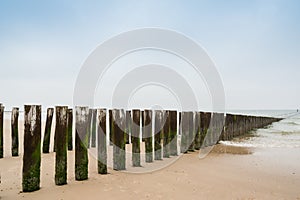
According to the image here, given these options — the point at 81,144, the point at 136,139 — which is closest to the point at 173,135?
the point at 136,139

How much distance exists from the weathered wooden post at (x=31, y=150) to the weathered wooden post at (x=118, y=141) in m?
2.00

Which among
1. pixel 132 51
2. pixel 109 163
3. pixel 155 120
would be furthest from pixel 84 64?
pixel 109 163

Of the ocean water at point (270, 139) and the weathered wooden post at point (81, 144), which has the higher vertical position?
the weathered wooden post at point (81, 144)

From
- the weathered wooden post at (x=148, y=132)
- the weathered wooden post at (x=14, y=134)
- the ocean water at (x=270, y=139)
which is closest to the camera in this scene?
the weathered wooden post at (x=148, y=132)

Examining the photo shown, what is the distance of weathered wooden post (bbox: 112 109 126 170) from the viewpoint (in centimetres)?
667

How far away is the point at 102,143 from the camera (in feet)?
20.9

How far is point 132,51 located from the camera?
14875mm

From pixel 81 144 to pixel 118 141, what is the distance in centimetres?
114

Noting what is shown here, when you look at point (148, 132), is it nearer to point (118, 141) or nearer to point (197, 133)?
point (118, 141)

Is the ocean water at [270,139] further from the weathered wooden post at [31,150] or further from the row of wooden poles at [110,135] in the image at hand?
the weathered wooden post at [31,150]

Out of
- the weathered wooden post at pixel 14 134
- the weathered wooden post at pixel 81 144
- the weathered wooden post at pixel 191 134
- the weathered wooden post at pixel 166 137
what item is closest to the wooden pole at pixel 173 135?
the weathered wooden post at pixel 166 137

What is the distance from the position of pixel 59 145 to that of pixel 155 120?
12.6 feet

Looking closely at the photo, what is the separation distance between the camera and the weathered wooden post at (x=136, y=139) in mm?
7383

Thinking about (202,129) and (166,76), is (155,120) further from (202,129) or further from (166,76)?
(166,76)
